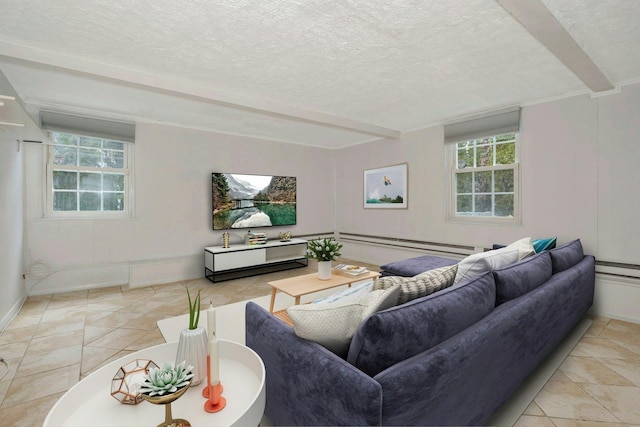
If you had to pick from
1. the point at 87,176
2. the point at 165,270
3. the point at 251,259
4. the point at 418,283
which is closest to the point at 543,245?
the point at 418,283

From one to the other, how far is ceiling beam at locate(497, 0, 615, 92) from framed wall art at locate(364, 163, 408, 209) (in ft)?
8.37

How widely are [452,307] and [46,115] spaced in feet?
15.8

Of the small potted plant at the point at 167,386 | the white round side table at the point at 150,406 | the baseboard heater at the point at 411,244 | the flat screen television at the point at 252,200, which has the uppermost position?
the flat screen television at the point at 252,200

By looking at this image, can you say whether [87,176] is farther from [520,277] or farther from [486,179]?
[486,179]

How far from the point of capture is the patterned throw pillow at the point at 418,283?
4.84 ft

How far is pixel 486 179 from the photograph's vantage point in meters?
4.11

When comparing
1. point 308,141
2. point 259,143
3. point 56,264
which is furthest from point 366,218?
point 56,264

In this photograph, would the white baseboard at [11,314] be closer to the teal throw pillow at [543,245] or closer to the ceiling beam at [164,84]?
the ceiling beam at [164,84]

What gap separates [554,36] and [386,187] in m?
3.42

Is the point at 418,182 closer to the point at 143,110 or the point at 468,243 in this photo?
the point at 468,243

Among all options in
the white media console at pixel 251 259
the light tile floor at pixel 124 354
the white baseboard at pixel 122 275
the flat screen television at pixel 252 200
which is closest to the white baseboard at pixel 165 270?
the white baseboard at pixel 122 275

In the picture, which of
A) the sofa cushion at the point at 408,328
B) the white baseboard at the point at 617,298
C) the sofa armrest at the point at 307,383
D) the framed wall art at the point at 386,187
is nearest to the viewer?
the sofa armrest at the point at 307,383

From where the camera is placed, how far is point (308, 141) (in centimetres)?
580

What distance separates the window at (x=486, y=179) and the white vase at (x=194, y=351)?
4.03 meters
